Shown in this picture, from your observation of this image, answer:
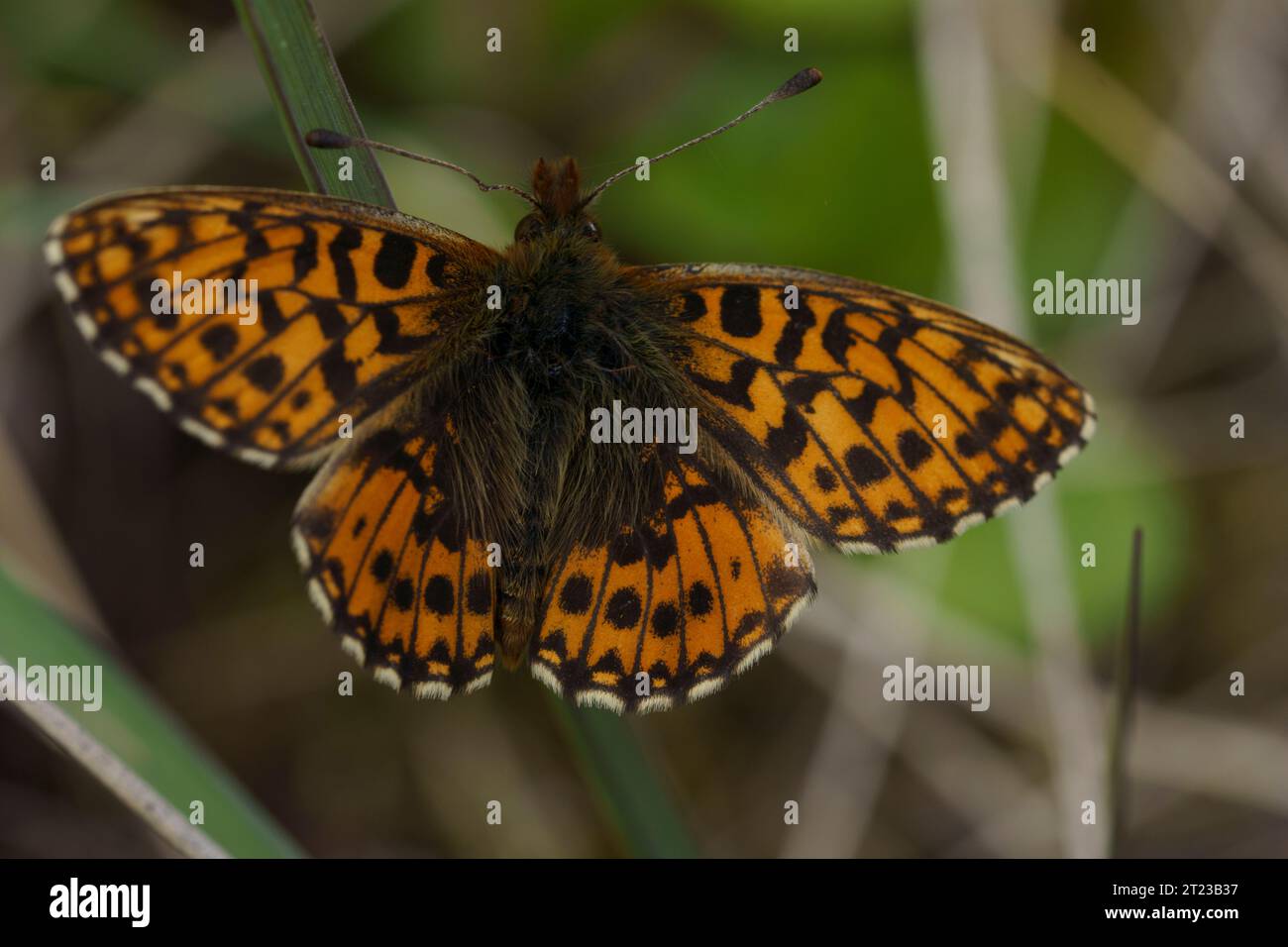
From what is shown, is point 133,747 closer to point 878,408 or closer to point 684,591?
point 684,591

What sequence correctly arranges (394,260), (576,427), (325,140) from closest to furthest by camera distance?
(325,140) → (394,260) → (576,427)

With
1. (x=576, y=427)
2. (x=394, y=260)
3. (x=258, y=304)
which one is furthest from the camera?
(x=576, y=427)

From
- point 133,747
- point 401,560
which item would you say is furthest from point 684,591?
point 133,747

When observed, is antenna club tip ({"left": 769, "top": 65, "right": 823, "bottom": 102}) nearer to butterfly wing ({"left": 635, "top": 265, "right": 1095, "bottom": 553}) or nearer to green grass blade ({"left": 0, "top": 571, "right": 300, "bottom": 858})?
butterfly wing ({"left": 635, "top": 265, "right": 1095, "bottom": 553})

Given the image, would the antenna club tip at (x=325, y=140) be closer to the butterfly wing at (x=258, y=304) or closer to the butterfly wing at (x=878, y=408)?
the butterfly wing at (x=258, y=304)

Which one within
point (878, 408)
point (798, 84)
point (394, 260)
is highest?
point (798, 84)

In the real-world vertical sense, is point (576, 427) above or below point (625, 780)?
above
